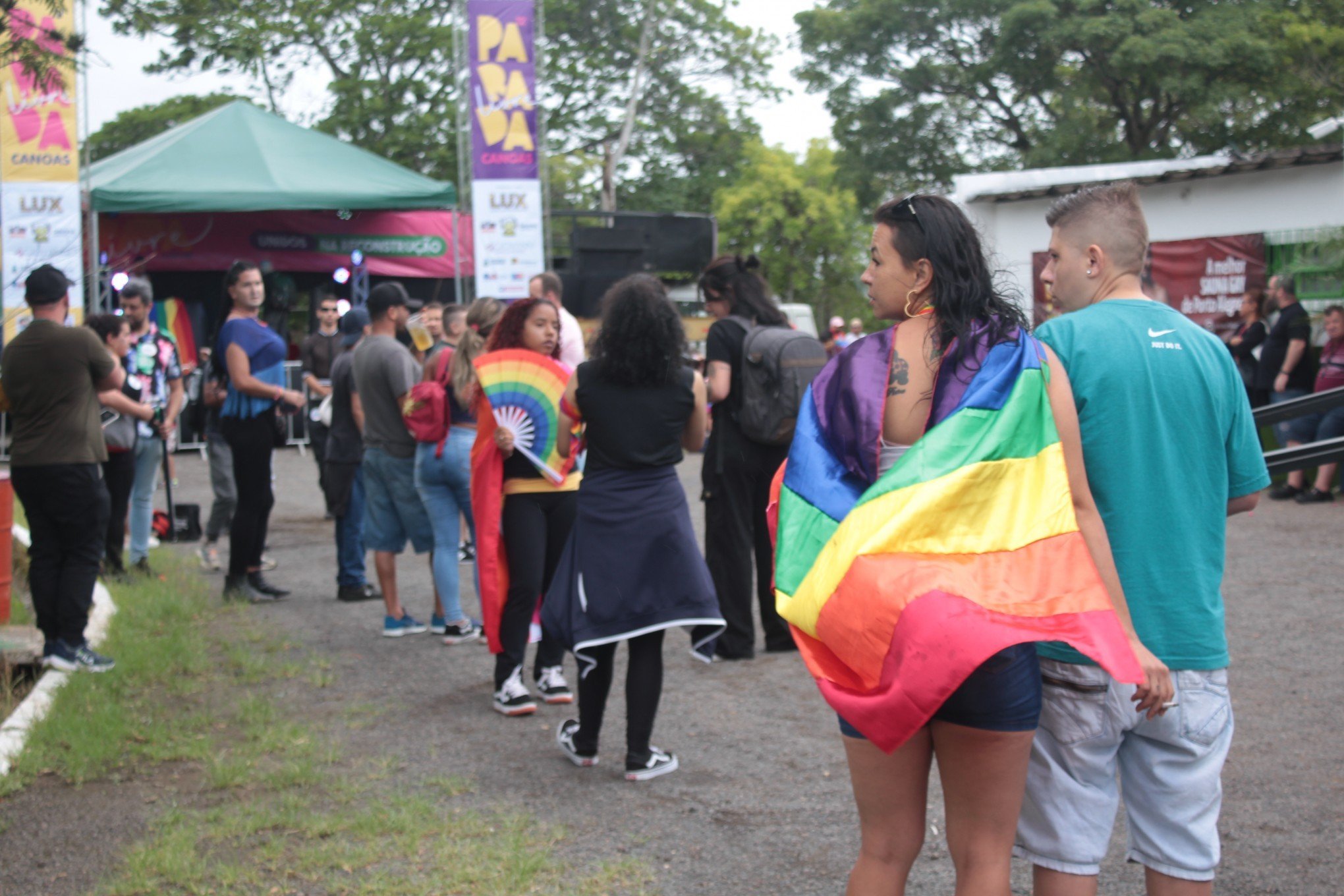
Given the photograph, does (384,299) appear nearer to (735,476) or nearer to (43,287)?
(43,287)

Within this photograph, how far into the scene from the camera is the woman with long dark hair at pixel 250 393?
24.9 ft

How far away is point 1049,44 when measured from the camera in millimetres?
27047

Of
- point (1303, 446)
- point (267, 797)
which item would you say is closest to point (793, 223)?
point (1303, 446)

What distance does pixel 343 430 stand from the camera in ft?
26.8

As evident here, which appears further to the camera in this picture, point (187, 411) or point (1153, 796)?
point (187, 411)

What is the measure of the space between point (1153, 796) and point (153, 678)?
15.9ft

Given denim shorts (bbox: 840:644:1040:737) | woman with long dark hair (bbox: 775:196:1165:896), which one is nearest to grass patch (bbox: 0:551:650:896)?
woman with long dark hair (bbox: 775:196:1165:896)

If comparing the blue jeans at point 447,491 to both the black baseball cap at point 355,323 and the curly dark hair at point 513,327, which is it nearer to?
the curly dark hair at point 513,327

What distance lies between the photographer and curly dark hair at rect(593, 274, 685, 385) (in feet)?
15.1

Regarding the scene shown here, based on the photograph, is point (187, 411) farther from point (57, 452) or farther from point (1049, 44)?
point (1049, 44)

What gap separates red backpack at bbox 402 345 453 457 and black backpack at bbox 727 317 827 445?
5.38ft

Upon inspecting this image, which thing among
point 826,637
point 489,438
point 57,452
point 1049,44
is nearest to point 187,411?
point 57,452

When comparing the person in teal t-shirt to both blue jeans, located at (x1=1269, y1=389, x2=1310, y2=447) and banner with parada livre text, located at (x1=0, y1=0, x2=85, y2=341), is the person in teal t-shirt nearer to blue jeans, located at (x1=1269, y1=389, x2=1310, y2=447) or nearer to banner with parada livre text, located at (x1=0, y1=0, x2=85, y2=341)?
blue jeans, located at (x1=1269, y1=389, x2=1310, y2=447)

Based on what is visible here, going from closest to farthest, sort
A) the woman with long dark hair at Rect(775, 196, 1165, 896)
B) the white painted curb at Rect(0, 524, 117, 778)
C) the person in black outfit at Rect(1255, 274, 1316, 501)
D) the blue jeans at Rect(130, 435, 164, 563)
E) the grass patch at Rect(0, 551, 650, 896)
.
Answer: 1. the woman with long dark hair at Rect(775, 196, 1165, 896)
2. the grass patch at Rect(0, 551, 650, 896)
3. the white painted curb at Rect(0, 524, 117, 778)
4. the blue jeans at Rect(130, 435, 164, 563)
5. the person in black outfit at Rect(1255, 274, 1316, 501)
